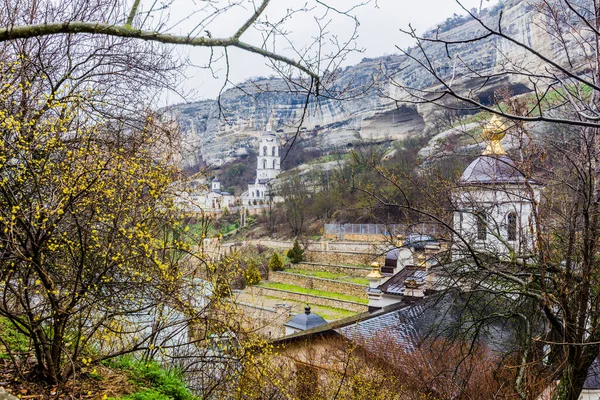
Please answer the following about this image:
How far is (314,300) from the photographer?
2289cm

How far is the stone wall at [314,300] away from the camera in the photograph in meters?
20.8

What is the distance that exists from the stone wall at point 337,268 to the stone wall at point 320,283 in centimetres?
219

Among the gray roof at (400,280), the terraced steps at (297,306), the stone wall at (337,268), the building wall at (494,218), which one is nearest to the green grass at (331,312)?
the terraced steps at (297,306)

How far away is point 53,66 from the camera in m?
5.46

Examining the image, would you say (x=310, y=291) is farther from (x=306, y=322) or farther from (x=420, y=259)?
(x=420, y=259)

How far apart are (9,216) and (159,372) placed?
224 cm

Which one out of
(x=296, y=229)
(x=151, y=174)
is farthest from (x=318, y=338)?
(x=296, y=229)

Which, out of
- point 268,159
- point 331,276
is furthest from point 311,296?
point 268,159

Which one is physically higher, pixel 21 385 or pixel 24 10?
pixel 24 10

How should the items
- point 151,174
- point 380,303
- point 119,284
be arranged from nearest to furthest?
point 119,284
point 151,174
point 380,303

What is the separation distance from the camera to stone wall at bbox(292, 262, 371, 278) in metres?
27.0

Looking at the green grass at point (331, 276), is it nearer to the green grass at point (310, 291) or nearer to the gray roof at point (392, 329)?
the green grass at point (310, 291)

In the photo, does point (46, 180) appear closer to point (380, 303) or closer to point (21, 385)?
point (21, 385)

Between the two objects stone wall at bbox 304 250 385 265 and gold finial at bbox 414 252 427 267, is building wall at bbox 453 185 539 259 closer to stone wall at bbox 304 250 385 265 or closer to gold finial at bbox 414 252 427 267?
gold finial at bbox 414 252 427 267
